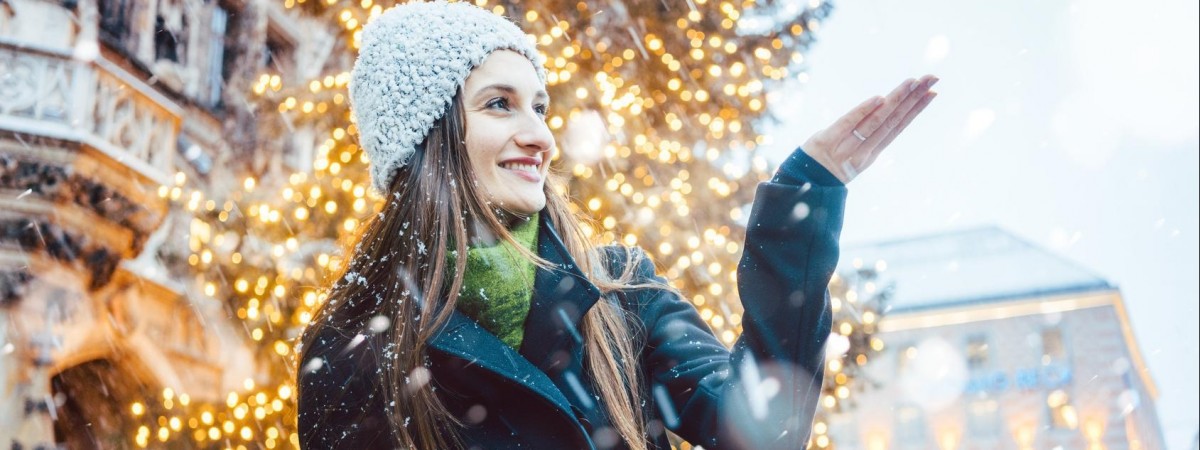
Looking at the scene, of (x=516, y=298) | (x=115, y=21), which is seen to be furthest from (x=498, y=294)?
(x=115, y=21)

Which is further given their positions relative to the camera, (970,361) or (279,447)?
(970,361)

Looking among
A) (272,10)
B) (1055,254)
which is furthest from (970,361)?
(272,10)

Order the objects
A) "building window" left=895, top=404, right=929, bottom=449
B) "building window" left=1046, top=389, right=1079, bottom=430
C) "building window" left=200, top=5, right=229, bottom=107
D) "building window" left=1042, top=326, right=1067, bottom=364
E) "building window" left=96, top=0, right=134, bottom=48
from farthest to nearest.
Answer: "building window" left=895, top=404, right=929, bottom=449
"building window" left=1042, top=326, right=1067, bottom=364
"building window" left=1046, top=389, right=1079, bottom=430
"building window" left=200, top=5, right=229, bottom=107
"building window" left=96, top=0, right=134, bottom=48

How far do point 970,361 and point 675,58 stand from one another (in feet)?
98.6

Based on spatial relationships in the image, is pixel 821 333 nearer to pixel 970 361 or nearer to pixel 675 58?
pixel 675 58

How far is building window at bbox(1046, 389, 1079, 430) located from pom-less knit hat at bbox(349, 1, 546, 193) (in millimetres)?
32928

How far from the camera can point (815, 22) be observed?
6.35 metres

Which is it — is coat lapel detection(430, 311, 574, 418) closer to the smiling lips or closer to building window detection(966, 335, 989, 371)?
the smiling lips

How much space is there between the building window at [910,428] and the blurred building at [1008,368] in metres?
0.03

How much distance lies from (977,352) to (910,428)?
3193 mm

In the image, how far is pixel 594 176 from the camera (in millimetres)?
5082

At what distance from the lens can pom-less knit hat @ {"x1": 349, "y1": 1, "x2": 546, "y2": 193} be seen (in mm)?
1931

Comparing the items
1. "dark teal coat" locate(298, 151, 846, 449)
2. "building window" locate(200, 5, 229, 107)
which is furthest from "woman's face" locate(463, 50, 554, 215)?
"building window" locate(200, 5, 229, 107)

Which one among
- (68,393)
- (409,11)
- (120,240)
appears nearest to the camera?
(409,11)
